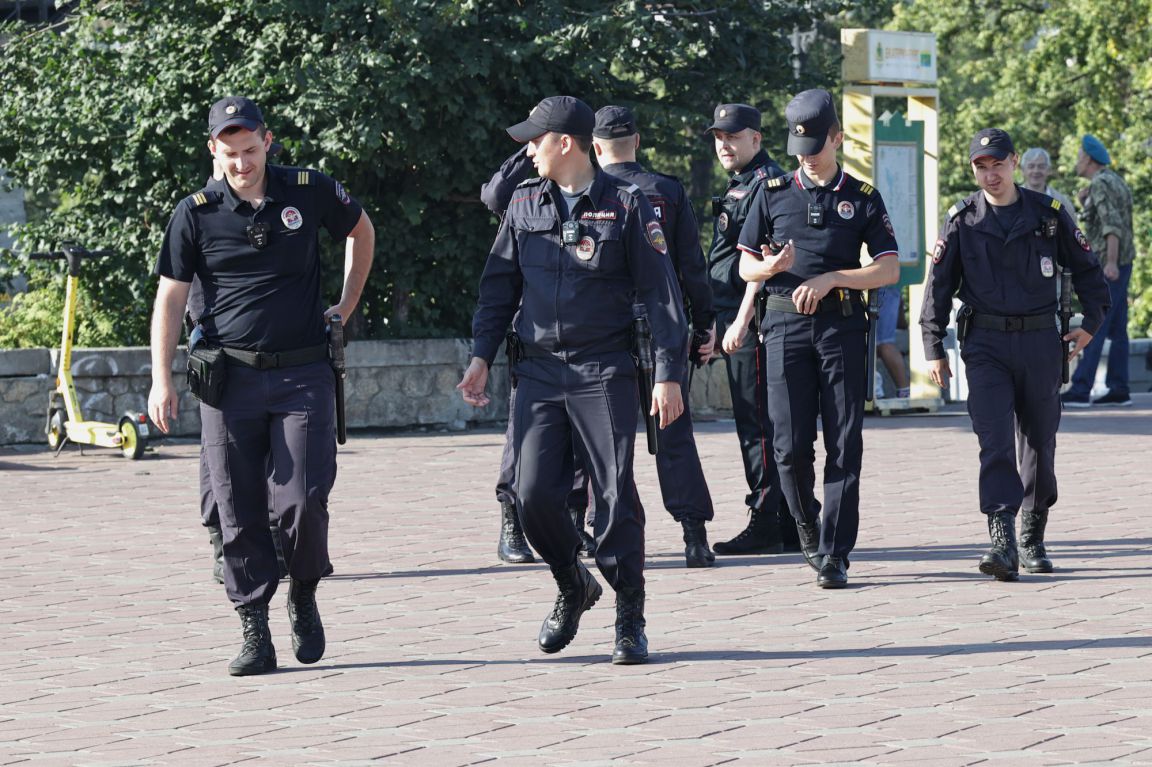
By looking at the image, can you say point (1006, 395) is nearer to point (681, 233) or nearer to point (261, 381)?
point (681, 233)

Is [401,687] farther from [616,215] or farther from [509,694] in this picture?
[616,215]

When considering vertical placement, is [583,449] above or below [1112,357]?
below

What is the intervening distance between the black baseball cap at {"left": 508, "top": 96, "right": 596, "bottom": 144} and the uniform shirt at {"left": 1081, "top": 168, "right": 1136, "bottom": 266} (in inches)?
410

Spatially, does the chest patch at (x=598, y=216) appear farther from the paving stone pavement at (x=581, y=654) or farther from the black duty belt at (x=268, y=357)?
the paving stone pavement at (x=581, y=654)

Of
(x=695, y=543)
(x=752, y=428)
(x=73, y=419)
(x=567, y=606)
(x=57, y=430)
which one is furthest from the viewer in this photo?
(x=57, y=430)

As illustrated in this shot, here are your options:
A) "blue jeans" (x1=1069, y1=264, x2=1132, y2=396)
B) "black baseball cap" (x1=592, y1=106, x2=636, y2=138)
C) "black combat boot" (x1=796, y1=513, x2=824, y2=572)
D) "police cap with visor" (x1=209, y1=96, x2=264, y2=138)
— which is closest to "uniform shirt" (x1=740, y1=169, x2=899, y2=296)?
"black baseball cap" (x1=592, y1=106, x2=636, y2=138)

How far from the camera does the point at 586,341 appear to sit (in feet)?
20.5

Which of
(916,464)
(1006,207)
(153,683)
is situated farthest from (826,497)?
(916,464)

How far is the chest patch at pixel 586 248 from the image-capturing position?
6227mm

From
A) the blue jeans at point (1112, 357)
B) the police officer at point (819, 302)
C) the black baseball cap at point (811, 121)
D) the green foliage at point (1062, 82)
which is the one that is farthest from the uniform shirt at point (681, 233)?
the green foliage at point (1062, 82)

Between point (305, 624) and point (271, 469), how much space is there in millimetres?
517

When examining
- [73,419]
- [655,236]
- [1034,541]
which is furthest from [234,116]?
[73,419]

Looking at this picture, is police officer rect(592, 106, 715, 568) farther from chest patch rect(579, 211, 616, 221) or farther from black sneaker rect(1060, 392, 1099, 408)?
black sneaker rect(1060, 392, 1099, 408)

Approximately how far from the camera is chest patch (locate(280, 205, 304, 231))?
6305 millimetres
